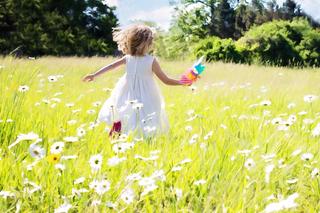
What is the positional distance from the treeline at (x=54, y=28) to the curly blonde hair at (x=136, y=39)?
22.3m

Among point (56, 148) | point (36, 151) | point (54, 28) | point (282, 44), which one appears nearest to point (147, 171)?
point (56, 148)

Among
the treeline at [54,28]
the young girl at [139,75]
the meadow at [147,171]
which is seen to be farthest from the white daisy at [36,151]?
the treeline at [54,28]

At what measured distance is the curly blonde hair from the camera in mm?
4430

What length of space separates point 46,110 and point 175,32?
45.8m

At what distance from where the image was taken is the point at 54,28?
28.3m

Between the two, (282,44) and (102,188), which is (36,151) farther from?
(282,44)

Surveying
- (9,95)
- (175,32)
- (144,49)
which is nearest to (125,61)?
(144,49)

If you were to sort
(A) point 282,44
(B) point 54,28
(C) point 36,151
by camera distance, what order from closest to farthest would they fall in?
(C) point 36,151 → (A) point 282,44 → (B) point 54,28

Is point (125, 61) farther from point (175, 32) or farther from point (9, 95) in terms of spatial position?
point (175, 32)

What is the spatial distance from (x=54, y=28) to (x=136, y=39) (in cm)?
2498

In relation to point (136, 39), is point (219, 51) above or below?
below

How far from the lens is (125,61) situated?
4590 millimetres

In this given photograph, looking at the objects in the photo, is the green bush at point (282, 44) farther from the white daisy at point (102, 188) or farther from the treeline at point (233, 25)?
the white daisy at point (102, 188)

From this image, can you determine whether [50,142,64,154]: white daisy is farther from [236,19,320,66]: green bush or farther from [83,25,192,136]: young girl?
[236,19,320,66]: green bush
